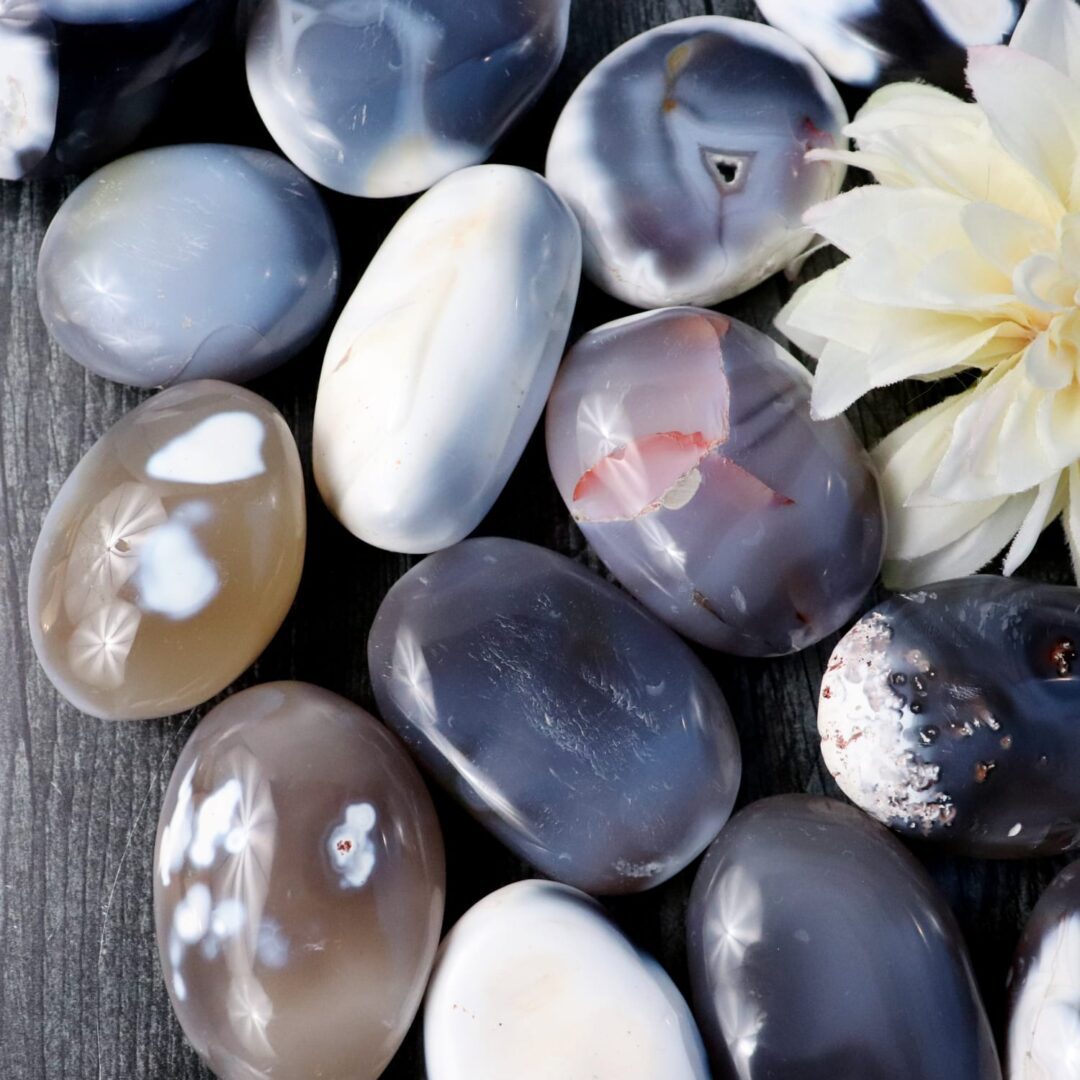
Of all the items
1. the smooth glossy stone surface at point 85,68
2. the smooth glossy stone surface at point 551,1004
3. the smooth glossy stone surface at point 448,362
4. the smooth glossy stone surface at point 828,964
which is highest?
the smooth glossy stone surface at point 85,68

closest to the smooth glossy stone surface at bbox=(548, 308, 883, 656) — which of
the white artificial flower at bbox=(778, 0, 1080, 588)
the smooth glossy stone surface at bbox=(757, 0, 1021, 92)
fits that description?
the white artificial flower at bbox=(778, 0, 1080, 588)

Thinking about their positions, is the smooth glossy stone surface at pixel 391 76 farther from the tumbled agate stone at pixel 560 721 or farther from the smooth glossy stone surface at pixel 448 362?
the tumbled agate stone at pixel 560 721

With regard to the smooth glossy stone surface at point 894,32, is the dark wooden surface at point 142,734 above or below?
below

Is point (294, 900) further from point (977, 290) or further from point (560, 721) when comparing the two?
point (977, 290)

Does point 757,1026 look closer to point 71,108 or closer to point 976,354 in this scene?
point 976,354

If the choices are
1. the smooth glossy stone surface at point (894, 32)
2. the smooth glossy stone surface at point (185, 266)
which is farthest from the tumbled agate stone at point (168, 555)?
the smooth glossy stone surface at point (894, 32)

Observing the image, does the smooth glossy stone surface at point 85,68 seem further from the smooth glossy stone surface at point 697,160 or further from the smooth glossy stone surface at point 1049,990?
the smooth glossy stone surface at point 1049,990
